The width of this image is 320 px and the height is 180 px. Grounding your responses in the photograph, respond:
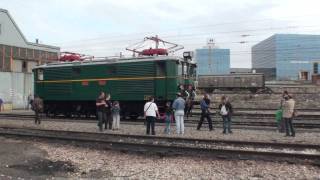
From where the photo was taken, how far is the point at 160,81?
2562 cm

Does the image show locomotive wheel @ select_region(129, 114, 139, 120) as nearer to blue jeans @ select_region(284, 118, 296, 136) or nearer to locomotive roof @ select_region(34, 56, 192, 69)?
locomotive roof @ select_region(34, 56, 192, 69)

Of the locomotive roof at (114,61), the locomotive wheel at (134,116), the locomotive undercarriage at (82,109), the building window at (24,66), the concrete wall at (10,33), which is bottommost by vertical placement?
the locomotive wheel at (134,116)

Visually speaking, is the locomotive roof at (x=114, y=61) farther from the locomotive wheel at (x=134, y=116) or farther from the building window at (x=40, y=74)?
the locomotive wheel at (x=134, y=116)

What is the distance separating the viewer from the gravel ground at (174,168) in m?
10.8

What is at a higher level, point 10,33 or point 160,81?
point 10,33

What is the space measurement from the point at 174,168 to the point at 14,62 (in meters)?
42.1

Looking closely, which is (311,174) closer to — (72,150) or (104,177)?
(104,177)

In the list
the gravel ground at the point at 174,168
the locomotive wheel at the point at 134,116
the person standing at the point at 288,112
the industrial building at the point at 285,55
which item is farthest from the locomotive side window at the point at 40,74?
the industrial building at the point at 285,55

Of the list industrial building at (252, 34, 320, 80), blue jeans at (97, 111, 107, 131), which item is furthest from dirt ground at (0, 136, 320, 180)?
industrial building at (252, 34, 320, 80)

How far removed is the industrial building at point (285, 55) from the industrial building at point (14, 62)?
191 feet

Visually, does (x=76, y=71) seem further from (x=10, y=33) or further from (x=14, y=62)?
(x=10, y=33)

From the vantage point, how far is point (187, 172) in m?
11.2

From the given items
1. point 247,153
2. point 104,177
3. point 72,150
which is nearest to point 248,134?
point 247,153

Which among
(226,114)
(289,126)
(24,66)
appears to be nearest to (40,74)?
(226,114)
